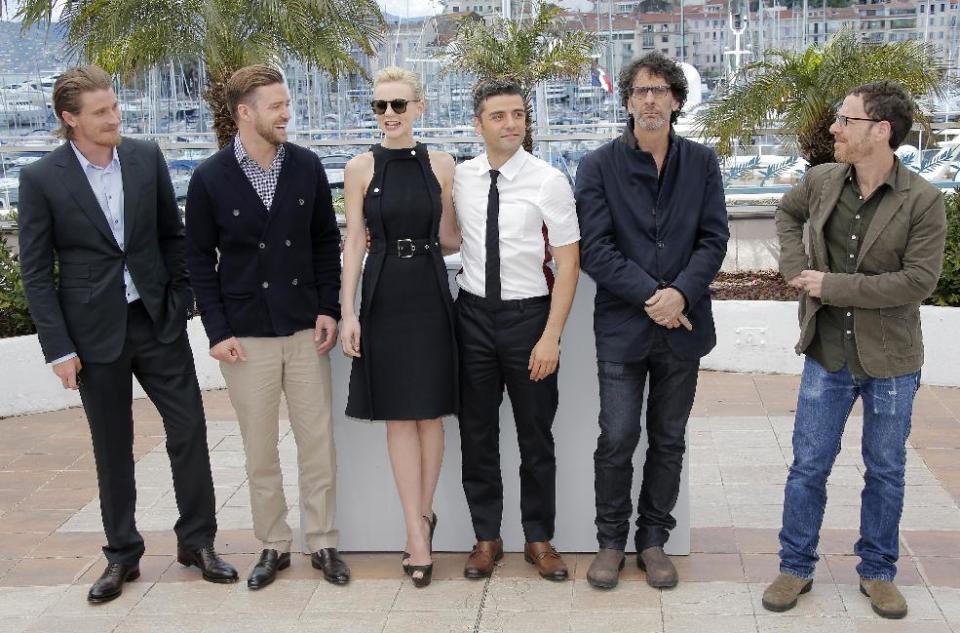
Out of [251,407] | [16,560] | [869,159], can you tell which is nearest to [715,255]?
[869,159]

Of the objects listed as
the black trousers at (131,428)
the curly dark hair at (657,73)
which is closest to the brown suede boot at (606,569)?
the black trousers at (131,428)

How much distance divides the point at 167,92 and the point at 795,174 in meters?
5.94

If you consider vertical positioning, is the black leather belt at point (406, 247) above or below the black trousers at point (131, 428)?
above

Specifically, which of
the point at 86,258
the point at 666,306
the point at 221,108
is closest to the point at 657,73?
the point at 666,306

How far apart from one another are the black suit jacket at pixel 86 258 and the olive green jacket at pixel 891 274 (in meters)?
2.30

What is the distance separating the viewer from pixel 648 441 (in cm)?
429

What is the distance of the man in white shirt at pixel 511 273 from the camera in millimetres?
4043

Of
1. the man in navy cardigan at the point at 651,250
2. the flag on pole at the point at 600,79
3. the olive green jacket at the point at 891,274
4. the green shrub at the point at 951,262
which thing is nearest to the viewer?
the olive green jacket at the point at 891,274

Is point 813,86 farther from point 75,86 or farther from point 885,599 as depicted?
point 75,86

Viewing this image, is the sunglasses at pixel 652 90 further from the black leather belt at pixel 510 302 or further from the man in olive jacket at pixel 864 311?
the black leather belt at pixel 510 302

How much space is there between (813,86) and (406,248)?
5.41 metres

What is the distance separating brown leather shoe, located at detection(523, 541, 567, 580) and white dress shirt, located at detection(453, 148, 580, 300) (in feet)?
3.21

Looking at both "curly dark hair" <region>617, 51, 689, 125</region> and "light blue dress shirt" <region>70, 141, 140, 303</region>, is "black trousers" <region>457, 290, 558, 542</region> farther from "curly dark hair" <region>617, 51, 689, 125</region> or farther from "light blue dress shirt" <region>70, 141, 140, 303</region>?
"light blue dress shirt" <region>70, 141, 140, 303</region>

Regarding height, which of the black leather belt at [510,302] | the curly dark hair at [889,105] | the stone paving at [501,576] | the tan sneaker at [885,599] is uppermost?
the curly dark hair at [889,105]
